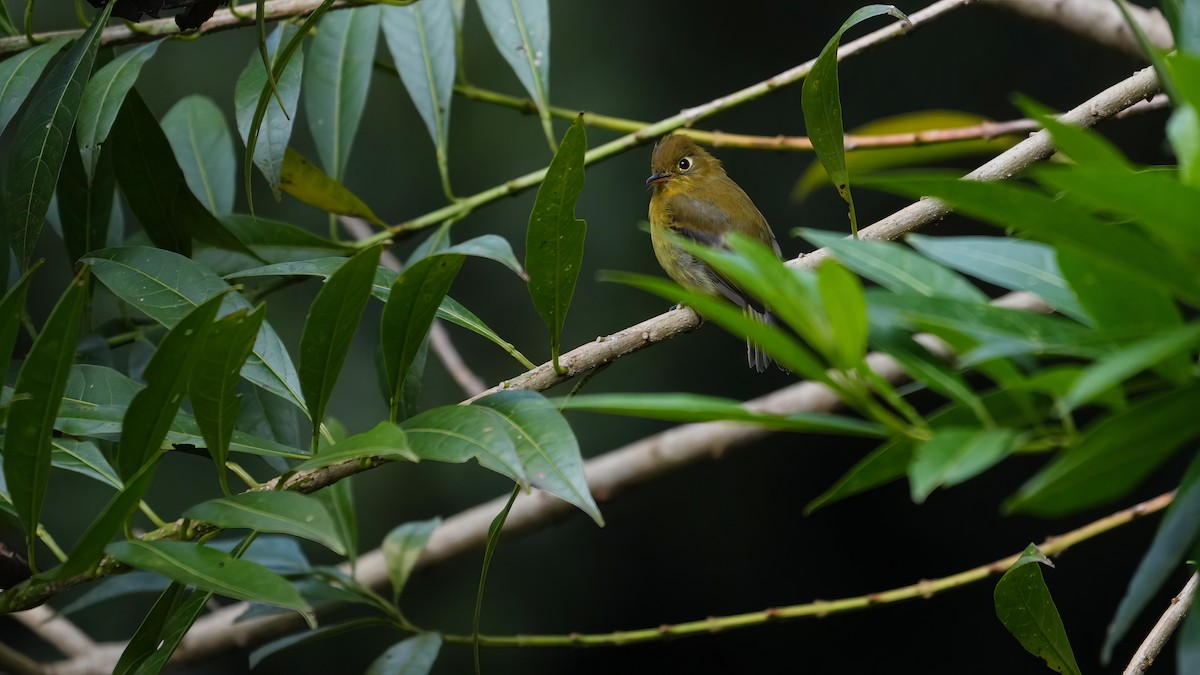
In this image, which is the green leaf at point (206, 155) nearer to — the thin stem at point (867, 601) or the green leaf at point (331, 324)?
the thin stem at point (867, 601)

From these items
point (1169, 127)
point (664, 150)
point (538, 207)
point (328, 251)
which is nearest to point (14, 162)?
point (328, 251)

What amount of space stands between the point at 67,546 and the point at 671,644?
8.51 feet

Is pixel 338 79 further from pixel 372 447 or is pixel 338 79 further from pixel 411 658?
pixel 372 447

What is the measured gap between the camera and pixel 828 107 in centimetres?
156

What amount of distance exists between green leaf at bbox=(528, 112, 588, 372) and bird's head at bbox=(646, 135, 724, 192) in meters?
2.39

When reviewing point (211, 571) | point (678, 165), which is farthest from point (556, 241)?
point (678, 165)

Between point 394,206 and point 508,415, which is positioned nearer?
point 508,415

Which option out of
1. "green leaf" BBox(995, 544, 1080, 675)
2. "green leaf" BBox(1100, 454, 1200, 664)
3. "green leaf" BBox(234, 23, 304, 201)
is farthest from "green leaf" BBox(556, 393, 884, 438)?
"green leaf" BBox(234, 23, 304, 201)

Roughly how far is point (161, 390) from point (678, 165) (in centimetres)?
296

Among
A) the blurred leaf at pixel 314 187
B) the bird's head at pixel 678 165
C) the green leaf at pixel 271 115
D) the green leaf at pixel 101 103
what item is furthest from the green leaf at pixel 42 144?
the bird's head at pixel 678 165

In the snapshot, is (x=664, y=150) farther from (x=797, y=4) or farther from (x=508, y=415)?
(x=508, y=415)

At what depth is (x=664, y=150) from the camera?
12.5ft

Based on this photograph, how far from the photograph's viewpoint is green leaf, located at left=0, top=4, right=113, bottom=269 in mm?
1536

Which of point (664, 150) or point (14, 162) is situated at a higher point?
point (14, 162)
